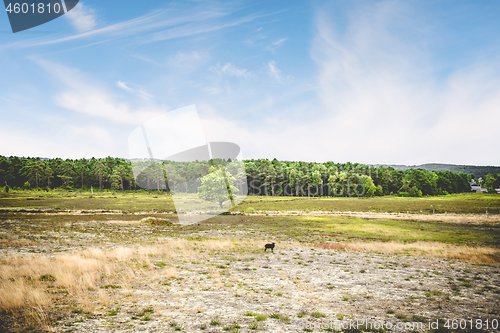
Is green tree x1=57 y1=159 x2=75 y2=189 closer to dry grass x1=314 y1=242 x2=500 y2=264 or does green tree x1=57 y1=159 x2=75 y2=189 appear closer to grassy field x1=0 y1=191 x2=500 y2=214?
grassy field x1=0 y1=191 x2=500 y2=214

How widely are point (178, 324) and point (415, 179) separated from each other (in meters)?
188

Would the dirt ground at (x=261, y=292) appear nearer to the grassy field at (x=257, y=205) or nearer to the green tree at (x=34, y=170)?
the grassy field at (x=257, y=205)

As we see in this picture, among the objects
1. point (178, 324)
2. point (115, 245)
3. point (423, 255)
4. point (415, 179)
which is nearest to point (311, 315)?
point (178, 324)

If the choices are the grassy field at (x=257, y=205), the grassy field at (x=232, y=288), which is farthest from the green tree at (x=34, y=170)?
the grassy field at (x=232, y=288)

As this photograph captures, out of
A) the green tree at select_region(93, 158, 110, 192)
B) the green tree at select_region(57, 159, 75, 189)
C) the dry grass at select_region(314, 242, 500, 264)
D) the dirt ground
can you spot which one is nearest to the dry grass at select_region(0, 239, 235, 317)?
the dirt ground

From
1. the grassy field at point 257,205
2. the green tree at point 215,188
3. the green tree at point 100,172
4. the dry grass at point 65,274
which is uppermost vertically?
the green tree at point 100,172

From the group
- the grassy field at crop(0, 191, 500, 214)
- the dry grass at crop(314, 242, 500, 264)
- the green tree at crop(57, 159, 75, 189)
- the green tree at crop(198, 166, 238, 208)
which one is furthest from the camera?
the green tree at crop(57, 159, 75, 189)

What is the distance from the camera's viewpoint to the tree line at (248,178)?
14100 cm

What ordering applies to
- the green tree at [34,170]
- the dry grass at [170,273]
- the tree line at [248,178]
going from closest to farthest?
the dry grass at [170,273], the green tree at [34,170], the tree line at [248,178]

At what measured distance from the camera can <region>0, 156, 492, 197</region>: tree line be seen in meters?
141

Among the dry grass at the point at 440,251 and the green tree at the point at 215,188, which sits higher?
the green tree at the point at 215,188

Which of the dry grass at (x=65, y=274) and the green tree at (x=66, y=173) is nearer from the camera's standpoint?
the dry grass at (x=65, y=274)

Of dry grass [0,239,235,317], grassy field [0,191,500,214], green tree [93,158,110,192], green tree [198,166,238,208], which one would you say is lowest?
grassy field [0,191,500,214]

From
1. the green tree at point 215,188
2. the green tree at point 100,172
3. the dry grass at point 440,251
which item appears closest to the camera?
the dry grass at point 440,251
